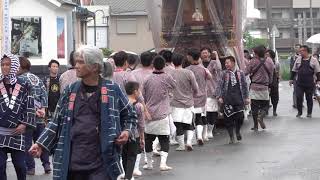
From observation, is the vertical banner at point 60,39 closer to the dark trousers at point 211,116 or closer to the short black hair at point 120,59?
the dark trousers at point 211,116

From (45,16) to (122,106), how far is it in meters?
23.3

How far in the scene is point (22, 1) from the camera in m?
28.7

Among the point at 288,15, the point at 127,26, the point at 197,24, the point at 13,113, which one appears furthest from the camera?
the point at 288,15

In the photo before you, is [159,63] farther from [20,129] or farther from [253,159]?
[20,129]

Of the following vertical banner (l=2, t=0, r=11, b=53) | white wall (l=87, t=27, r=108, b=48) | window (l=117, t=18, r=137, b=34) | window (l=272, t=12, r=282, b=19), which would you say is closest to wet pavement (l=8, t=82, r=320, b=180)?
vertical banner (l=2, t=0, r=11, b=53)

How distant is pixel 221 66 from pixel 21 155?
714 centimetres

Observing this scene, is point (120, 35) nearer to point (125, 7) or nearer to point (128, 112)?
point (125, 7)

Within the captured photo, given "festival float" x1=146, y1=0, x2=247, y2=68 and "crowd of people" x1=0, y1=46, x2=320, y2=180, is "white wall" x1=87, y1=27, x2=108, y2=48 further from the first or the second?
"festival float" x1=146, y1=0, x2=247, y2=68

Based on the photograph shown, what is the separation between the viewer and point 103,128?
6098mm

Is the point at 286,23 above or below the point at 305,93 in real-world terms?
above

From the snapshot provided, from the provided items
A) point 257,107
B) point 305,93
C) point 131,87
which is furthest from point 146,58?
point 305,93

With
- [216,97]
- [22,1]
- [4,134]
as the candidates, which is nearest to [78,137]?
[4,134]

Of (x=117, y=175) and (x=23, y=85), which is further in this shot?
(x=23, y=85)

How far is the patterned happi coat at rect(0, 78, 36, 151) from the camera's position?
853 cm
